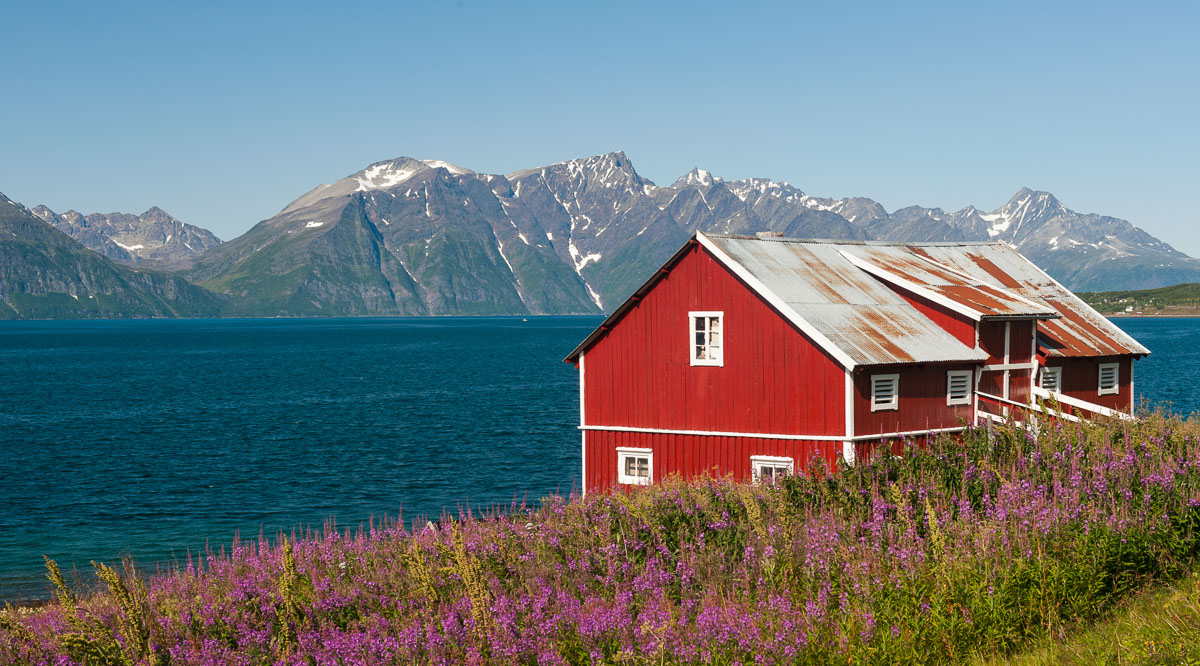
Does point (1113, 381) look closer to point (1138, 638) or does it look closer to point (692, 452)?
point (692, 452)

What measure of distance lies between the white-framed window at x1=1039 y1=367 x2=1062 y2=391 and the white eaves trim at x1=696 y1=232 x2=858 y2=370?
9868 mm

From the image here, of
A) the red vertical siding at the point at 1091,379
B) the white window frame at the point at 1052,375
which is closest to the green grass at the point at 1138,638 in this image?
the white window frame at the point at 1052,375

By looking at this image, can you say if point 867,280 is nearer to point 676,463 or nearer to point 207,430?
point 676,463

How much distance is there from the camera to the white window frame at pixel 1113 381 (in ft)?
126

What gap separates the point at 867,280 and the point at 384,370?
118360mm

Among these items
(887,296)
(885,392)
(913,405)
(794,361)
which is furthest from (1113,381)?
(794,361)

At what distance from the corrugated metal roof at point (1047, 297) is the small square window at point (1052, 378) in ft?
2.23

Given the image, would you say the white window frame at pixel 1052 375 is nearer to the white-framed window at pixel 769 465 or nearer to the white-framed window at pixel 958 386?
the white-framed window at pixel 958 386

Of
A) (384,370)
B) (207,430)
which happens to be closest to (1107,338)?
(207,430)

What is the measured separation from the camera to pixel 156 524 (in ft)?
148

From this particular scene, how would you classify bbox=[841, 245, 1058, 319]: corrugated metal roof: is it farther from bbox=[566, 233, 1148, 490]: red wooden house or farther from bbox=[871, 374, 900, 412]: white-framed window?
bbox=[871, 374, 900, 412]: white-framed window

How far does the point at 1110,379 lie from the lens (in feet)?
128

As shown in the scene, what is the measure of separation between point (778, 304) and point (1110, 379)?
1559 centimetres

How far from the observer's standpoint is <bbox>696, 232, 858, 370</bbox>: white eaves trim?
96.6 feet
